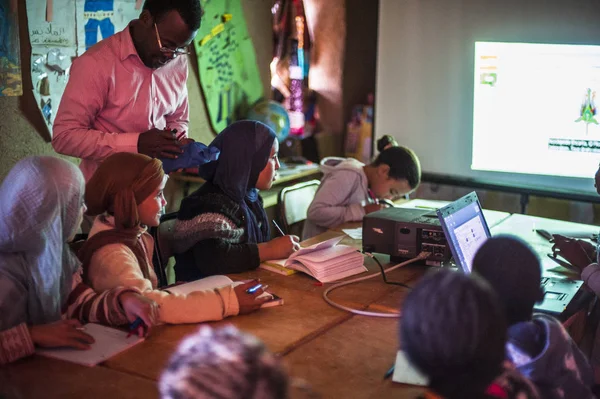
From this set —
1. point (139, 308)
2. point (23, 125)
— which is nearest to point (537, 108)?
point (23, 125)

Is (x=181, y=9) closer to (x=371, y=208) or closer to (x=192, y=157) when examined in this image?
(x=192, y=157)

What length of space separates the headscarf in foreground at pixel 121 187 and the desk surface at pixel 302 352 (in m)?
0.36

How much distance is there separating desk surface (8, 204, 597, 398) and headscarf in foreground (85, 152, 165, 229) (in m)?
0.36

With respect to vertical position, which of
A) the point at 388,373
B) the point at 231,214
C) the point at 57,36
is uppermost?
the point at 57,36

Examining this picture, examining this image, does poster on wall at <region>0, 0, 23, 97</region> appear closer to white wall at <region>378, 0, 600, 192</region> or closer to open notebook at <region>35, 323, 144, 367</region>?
open notebook at <region>35, 323, 144, 367</region>

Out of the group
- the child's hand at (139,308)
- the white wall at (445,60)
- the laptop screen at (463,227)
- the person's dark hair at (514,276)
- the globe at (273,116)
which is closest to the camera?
the person's dark hair at (514,276)

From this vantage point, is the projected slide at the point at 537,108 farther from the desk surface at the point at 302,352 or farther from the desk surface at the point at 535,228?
the desk surface at the point at 302,352

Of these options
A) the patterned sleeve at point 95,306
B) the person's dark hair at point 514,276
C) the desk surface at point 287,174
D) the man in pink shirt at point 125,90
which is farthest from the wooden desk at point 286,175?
the person's dark hair at point 514,276

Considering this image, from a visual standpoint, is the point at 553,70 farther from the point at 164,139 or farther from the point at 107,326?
the point at 107,326

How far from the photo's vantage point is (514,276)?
65.3 inches

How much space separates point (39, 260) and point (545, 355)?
1.26 meters

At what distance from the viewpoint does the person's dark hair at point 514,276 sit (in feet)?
5.45

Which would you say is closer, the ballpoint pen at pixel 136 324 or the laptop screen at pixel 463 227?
the ballpoint pen at pixel 136 324

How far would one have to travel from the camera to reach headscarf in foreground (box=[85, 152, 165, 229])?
224 centimetres
